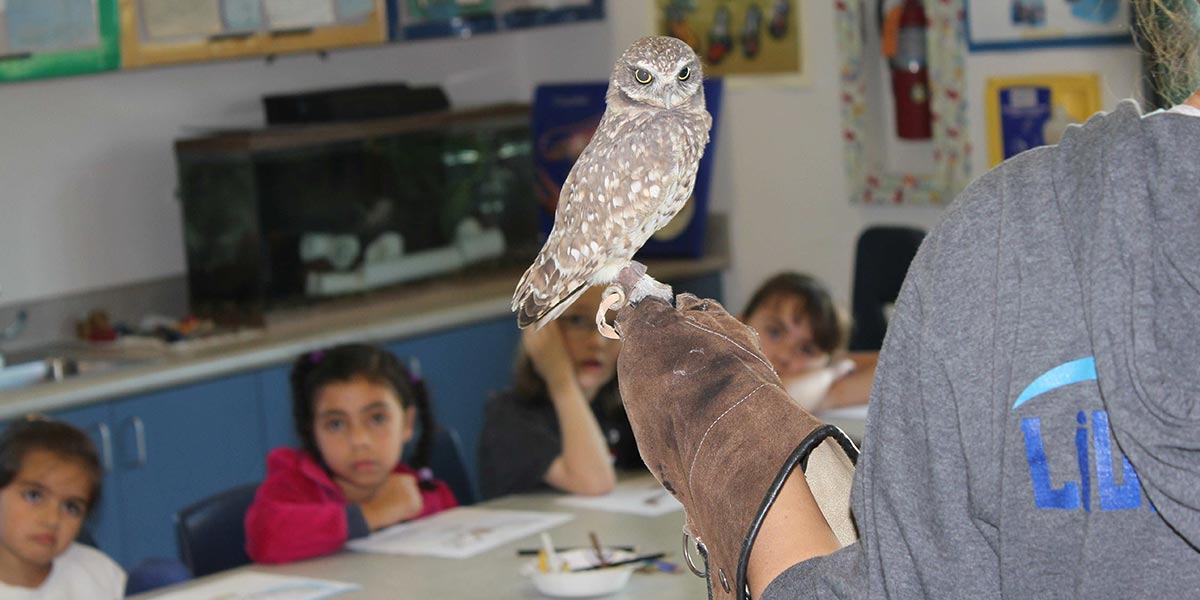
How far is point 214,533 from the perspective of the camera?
2244 mm

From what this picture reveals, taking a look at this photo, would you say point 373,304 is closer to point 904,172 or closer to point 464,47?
point 464,47

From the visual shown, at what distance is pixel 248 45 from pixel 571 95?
105cm

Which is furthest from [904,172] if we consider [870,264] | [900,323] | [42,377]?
[900,323]

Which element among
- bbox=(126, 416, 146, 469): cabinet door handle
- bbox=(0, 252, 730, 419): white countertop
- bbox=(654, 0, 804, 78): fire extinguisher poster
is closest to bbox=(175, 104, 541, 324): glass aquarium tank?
bbox=(0, 252, 730, 419): white countertop

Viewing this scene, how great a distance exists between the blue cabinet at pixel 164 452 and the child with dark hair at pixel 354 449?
2.22 ft

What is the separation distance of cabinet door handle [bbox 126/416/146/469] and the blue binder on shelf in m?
1.45

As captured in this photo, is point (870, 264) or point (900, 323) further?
point (870, 264)

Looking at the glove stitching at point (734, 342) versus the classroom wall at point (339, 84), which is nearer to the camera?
the glove stitching at point (734, 342)

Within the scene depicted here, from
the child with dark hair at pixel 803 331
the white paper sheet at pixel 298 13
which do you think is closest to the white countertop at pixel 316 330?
the white paper sheet at pixel 298 13

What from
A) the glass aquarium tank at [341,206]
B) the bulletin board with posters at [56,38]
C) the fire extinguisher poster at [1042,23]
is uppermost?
the bulletin board with posters at [56,38]

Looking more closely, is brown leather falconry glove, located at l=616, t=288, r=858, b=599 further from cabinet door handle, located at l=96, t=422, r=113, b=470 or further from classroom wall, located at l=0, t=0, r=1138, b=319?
classroom wall, located at l=0, t=0, r=1138, b=319

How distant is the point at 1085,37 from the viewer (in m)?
3.21

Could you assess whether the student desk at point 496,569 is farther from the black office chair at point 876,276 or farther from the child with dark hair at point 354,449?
the black office chair at point 876,276

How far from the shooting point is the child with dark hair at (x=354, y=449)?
2.29 m
